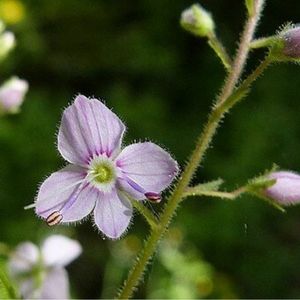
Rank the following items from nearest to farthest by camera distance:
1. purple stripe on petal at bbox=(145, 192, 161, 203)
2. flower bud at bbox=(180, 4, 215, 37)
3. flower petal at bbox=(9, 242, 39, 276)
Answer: purple stripe on petal at bbox=(145, 192, 161, 203)
flower bud at bbox=(180, 4, 215, 37)
flower petal at bbox=(9, 242, 39, 276)

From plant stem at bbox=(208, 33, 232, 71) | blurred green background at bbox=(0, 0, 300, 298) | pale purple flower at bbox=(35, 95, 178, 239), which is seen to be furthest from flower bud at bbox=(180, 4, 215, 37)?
blurred green background at bbox=(0, 0, 300, 298)

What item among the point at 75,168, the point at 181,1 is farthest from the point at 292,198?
the point at 181,1

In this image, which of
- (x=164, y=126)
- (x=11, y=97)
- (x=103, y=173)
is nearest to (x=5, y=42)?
(x=11, y=97)

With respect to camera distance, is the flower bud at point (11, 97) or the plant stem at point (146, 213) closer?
the plant stem at point (146, 213)

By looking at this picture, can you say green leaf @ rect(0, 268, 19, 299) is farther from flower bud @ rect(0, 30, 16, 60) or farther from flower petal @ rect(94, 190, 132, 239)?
flower bud @ rect(0, 30, 16, 60)

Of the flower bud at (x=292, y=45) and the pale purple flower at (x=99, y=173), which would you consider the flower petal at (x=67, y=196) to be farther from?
the flower bud at (x=292, y=45)

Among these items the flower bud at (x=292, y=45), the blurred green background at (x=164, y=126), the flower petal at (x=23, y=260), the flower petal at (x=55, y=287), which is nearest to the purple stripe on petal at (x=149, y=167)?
the flower bud at (x=292, y=45)

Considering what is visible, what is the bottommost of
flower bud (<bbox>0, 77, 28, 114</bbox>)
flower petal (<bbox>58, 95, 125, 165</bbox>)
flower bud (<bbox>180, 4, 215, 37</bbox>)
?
flower petal (<bbox>58, 95, 125, 165</bbox>)
